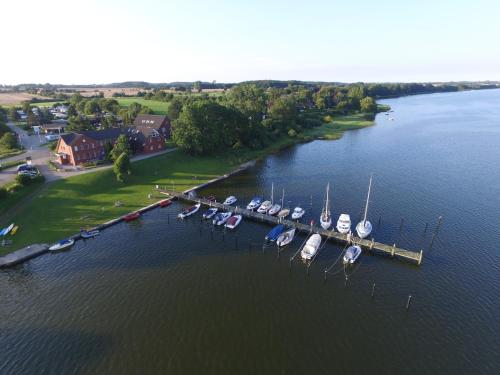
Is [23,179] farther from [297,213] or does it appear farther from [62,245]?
[297,213]

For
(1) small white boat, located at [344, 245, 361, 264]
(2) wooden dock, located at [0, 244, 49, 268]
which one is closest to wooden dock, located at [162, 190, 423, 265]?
(1) small white boat, located at [344, 245, 361, 264]

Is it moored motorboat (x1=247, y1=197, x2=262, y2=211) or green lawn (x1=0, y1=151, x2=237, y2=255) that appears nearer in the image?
green lawn (x1=0, y1=151, x2=237, y2=255)

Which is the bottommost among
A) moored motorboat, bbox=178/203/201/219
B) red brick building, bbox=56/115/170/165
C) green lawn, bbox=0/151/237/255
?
moored motorboat, bbox=178/203/201/219

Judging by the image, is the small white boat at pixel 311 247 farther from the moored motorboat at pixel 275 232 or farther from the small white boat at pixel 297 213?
the small white boat at pixel 297 213

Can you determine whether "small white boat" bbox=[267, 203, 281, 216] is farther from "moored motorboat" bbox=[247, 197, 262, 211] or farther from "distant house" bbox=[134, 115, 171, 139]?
"distant house" bbox=[134, 115, 171, 139]

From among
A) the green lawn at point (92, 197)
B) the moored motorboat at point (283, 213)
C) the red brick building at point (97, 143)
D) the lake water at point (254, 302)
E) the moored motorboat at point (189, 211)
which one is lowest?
the lake water at point (254, 302)

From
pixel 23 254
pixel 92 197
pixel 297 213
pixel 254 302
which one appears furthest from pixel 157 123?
pixel 254 302

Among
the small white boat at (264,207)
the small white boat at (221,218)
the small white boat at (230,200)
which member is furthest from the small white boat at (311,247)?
the small white boat at (230,200)

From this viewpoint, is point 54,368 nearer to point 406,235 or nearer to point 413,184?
point 406,235
